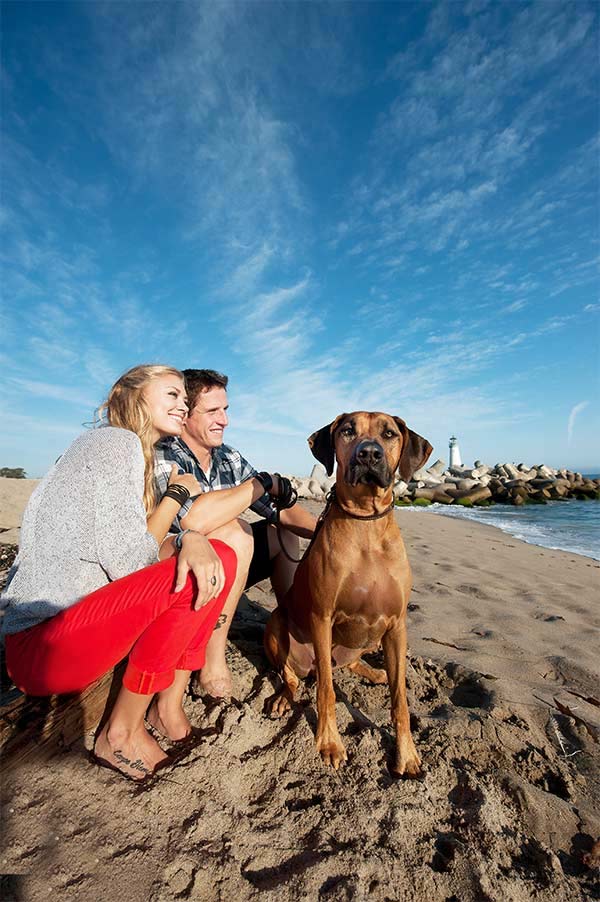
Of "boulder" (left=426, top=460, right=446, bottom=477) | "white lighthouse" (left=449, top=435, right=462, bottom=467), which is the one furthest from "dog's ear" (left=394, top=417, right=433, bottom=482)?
"white lighthouse" (left=449, top=435, right=462, bottom=467)

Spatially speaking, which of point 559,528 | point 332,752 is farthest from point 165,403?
point 559,528

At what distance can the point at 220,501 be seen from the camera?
9.35ft

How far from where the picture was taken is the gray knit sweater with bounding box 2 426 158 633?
1963 millimetres

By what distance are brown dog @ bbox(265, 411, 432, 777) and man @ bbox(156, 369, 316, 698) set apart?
40cm

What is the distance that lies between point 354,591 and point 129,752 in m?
1.34

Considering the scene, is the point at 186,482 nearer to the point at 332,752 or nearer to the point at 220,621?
the point at 220,621

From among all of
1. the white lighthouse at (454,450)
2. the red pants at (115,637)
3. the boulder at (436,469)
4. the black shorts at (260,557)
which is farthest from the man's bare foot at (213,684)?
the white lighthouse at (454,450)

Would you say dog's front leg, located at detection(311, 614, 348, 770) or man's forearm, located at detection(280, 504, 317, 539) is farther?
man's forearm, located at detection(280, 504, 317, 539)

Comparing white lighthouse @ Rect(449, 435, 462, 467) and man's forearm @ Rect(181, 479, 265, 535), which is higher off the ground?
white lighthouse @ Rect(449, 435, 462, 467)

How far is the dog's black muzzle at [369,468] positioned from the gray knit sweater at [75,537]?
1.31m

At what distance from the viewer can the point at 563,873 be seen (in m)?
1.63

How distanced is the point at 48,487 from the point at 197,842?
1558mm

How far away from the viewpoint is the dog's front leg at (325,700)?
2209 mm

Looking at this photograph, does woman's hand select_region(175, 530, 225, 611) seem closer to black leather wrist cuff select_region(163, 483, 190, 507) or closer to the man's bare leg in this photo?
black leather wrist cuff select_region(163, 483, 190, 507)
